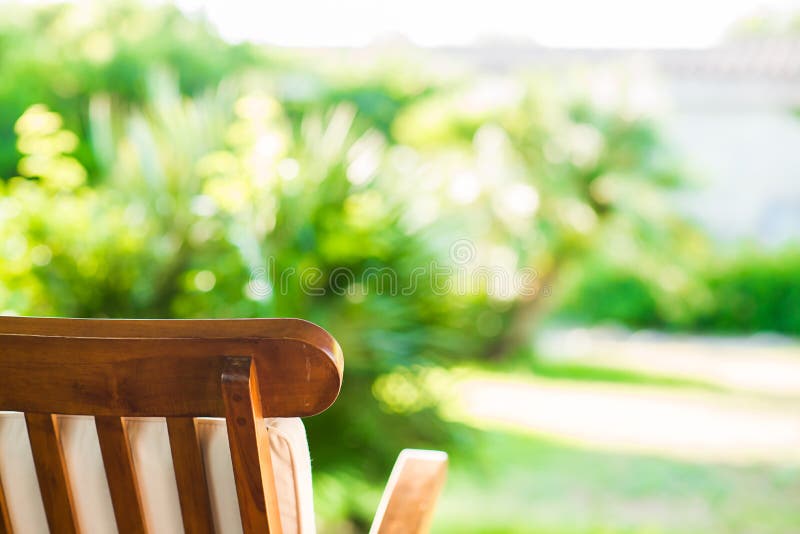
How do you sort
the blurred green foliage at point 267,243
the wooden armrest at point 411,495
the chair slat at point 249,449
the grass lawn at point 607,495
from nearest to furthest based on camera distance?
the chair slat at point 249,449 → the wooden armrest at point 411,495 → the blurred green foliage at point 267,243 → the grass lawn at point 607,495

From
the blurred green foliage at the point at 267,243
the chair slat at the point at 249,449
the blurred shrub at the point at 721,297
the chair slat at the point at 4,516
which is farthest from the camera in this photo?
the blurred shrub at the point at 721,297

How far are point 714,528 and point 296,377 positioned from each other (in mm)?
2550

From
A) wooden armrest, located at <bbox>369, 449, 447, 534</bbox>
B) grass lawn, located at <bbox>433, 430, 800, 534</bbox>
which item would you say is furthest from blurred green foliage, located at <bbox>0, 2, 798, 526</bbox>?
wooden armrest, located at <bbox>369, 449, 447, 534</bbox>

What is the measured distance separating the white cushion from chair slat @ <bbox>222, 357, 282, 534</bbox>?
0.9 inches

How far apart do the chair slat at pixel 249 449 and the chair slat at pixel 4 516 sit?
0.24 m

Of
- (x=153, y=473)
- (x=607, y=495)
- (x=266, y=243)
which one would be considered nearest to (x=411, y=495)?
(x=153, y=473)

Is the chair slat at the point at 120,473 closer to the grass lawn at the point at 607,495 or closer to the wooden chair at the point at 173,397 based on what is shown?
the wooden chair at the point at 173,397

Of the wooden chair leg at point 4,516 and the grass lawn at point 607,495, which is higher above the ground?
the wooden chair leg at point 4,516

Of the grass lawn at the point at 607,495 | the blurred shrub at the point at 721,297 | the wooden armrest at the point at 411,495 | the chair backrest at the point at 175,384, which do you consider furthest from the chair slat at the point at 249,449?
the blurred shrub at the point at 721,297

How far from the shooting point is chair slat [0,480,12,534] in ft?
2.48

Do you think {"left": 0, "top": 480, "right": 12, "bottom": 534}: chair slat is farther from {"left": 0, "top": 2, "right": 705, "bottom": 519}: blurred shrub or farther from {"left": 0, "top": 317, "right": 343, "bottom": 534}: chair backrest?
{"left": 0, "top": 2, "right": 705, "bottom": 519}: blurred shrub

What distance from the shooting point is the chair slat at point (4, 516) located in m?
0.76

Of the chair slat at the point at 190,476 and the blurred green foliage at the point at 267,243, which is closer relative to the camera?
the chair slat at the point at 190,476

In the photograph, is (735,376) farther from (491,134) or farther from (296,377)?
(296,377)
